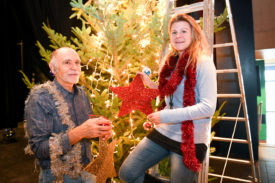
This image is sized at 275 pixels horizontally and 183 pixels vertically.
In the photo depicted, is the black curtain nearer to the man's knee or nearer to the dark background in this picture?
the dark background

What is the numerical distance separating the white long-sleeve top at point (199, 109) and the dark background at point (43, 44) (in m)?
2.11

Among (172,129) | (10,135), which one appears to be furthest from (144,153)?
(10,135)

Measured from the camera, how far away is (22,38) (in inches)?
218

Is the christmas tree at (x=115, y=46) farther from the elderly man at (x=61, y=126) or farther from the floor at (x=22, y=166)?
the floor at (x=22, y=166)

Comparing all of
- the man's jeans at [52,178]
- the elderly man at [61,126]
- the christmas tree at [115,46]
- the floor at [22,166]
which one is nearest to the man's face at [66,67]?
the elderly man at [61,126]

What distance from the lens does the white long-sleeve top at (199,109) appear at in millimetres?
1246

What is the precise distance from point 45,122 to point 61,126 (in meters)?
0.10

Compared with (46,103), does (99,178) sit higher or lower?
lower

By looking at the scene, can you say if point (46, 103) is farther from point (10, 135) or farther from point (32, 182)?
point (10, 135)

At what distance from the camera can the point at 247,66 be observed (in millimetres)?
3752

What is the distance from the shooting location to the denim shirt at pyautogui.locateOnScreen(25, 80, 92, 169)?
1243 millimetres

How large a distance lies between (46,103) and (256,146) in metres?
3.76

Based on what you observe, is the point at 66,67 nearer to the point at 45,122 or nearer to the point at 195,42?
the point at 45,122

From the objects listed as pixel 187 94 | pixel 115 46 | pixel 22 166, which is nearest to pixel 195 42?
pixel 187 94
